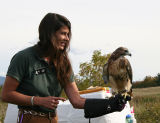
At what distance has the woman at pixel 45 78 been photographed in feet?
7.93

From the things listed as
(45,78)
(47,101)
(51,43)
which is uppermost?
(51,43)

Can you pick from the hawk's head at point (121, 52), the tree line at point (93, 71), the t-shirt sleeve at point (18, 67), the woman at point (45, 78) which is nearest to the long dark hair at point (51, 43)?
the woman at point (45, 78)

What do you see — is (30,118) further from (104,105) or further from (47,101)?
(104,105)

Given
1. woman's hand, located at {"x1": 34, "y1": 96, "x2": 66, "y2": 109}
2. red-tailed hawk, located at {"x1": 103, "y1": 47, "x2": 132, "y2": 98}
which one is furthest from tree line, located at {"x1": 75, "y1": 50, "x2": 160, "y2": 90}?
woman's hand, located at {"x1": 34, "y1": 96, "x2": 66, "y2": 109}

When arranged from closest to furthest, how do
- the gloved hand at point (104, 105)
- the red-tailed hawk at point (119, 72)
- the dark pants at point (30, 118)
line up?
the dark pants at point (30, 118), the gloved hand at point (104, 105), the red-tailed hawk at point (119, 72)

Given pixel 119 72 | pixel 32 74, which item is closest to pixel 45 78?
pixel 32 74

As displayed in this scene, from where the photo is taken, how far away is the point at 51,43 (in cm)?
255

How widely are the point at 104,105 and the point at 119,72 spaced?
5.74 ft

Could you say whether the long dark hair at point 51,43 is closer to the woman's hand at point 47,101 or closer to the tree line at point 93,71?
the woman's hand at point 47,101

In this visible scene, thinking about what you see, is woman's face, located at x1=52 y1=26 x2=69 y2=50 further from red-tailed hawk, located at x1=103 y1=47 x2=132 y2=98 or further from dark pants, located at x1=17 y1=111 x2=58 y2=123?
red-tailed hawk, located at x1=103 y1=47 x2=132 y2=98

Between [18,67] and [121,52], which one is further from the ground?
[121,52]

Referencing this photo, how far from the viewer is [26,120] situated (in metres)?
2.52

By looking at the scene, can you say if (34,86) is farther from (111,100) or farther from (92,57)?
(92,57)

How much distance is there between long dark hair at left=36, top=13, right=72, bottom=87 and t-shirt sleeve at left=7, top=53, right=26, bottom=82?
0.62 feet
